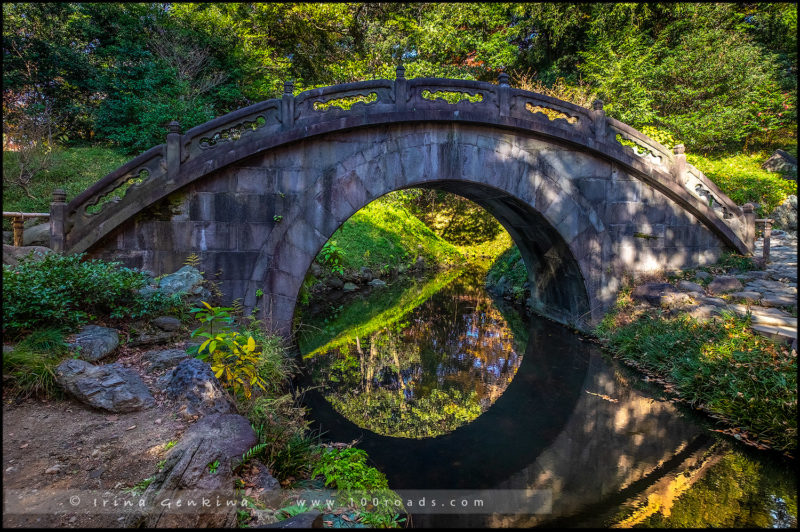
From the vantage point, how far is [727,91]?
648 inches

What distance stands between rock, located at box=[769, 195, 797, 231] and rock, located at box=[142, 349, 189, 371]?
55.0ft

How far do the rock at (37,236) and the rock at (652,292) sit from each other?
1322 centimetres

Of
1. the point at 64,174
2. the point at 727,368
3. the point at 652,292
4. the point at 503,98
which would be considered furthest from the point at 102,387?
the point at 64,174

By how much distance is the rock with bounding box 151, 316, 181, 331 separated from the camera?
5.48 meters

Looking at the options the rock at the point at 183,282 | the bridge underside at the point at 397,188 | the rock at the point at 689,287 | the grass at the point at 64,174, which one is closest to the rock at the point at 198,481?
the rock at the point at 183,282

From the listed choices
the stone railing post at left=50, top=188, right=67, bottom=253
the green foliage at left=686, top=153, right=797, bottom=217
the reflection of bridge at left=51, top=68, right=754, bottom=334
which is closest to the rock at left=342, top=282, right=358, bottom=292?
the reflection of bridge at left=51, top=68, right=754, bottom=334

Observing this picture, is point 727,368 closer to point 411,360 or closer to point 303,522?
point 411,360

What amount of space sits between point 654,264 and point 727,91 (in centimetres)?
1208

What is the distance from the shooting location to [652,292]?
28.1 feet

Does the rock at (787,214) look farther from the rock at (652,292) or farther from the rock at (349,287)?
the rock at (349,287)

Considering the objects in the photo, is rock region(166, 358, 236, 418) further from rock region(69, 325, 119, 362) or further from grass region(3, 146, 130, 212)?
grass region(3, 146, 130, 212)

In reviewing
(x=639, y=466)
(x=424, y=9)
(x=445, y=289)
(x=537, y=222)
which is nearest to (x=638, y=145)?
(x=537, y=222)

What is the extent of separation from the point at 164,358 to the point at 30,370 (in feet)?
3.75

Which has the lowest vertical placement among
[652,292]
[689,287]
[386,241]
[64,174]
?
[652,292]
